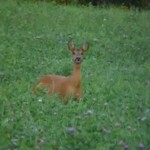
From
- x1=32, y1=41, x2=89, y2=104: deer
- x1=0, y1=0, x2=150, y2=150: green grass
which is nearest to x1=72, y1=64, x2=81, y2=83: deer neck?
x1=32, y1=41, x2=89, y2=104: deer

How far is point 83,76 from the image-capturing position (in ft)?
32.5

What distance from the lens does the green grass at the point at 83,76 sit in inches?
247

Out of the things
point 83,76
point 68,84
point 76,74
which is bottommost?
point 83,76

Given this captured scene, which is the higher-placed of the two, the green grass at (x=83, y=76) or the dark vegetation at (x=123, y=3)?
the green grass at (x=83, y=76)

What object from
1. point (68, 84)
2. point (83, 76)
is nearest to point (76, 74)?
point (68, 84)

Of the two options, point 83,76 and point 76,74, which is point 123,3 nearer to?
point 83,76

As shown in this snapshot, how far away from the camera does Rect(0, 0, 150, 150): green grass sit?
20.6 ft

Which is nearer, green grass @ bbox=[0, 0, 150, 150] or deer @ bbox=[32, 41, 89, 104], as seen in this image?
green grass @ bbox=[0, 0, 150, 150]

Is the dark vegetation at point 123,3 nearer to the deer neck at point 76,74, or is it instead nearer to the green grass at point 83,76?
the green grass at point 83,76

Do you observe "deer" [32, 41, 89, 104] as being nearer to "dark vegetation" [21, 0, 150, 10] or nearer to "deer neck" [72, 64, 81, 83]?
"deer neck" [72, 64, 81, 83]

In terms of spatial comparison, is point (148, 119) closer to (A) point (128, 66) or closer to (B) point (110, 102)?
(B) point (110, 102)

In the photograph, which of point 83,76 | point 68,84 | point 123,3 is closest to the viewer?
point 68,84

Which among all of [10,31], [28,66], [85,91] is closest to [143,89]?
[85,91]

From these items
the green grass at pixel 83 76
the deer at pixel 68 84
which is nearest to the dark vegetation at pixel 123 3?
the green grass at pixel 83 76
